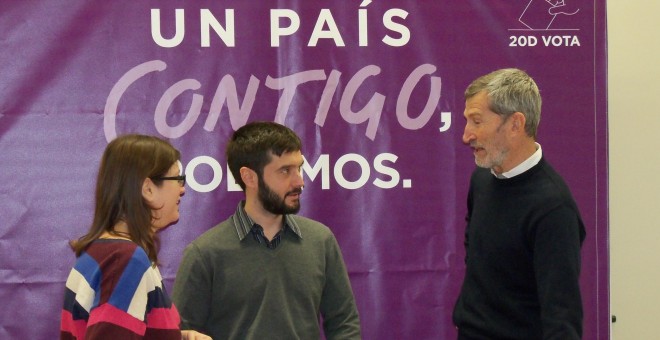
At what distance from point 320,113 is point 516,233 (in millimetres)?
1222

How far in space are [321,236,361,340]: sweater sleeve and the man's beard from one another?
0.19 meters

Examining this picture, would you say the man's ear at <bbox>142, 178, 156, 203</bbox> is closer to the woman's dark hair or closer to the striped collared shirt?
the woman's dark hair

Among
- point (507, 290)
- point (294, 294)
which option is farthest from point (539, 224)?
point (294, 294)

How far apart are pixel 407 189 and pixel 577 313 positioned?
1298mm

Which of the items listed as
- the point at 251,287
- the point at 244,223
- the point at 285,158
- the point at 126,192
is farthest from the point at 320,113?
the point at 126,192

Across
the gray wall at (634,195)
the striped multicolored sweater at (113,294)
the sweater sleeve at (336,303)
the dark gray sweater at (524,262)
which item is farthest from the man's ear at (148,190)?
the gray wall at (634,195)

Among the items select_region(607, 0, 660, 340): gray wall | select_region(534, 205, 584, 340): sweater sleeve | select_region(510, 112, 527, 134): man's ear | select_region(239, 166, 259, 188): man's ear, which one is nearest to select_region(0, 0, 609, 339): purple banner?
select_region(607, 0, 660, 340): gray wall

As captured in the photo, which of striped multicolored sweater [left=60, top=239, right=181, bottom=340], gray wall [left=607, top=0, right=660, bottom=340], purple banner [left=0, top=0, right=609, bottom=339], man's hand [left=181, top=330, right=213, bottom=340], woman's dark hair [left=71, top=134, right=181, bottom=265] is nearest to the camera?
striped multicolored sweater [left=60, top=239, right=181, bottom=340]

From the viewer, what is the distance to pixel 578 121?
3.70 metres

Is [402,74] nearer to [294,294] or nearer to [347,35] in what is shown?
[347,35]

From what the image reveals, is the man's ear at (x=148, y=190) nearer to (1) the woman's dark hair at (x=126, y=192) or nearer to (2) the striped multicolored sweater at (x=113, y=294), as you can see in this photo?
(1) the woman's dark hair at (x=126, y=192)

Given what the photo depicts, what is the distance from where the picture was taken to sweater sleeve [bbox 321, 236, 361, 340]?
2.89 metres

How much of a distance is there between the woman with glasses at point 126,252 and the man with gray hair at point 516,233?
0.92 m

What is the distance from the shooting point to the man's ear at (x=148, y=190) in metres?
2.16
